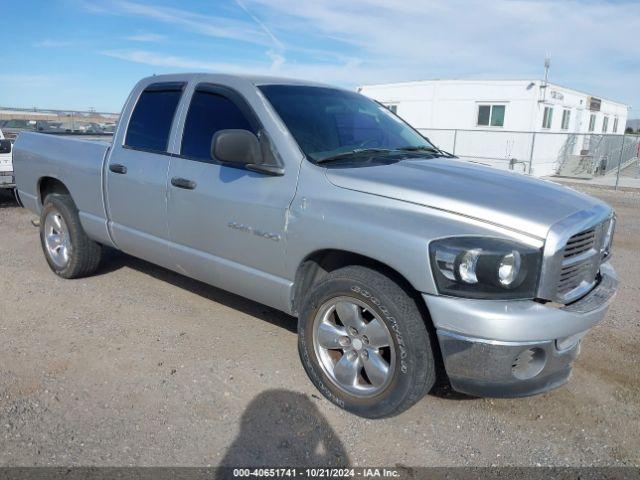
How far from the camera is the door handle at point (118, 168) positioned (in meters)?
4.43

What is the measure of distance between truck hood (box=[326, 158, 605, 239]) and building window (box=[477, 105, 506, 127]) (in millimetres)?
22010

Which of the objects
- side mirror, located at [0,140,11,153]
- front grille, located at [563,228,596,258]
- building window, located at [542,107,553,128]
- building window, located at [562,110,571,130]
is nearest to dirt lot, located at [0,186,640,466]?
front grille, located at [563,228,596,258]

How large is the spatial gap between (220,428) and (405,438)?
1045 millimetres

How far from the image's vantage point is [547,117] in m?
24.0

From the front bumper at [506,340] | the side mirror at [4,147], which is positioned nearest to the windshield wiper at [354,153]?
the front bumper at [506,340]

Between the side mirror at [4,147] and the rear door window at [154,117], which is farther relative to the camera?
the side mirror at [4,147]

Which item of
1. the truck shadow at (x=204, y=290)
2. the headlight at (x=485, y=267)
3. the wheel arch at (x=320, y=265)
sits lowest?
the truck shadow at (x=204, y=290)

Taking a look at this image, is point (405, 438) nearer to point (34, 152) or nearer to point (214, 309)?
point (214, 309)

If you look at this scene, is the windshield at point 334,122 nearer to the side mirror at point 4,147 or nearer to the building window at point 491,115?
the side mirror at point 4,147

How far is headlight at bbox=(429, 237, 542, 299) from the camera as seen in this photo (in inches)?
100

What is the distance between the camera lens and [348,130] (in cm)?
383

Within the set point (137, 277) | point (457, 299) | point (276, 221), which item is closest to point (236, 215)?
point (276, 221)

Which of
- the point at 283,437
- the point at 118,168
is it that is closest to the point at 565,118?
the point at 118,168

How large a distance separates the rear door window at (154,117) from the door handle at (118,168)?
0.19 metres
